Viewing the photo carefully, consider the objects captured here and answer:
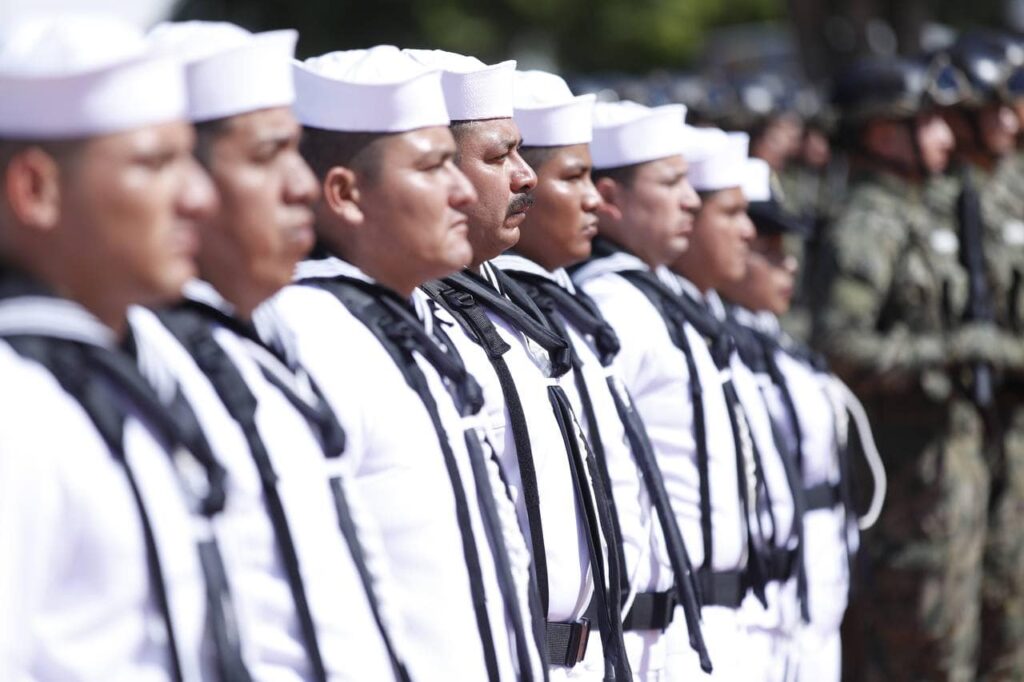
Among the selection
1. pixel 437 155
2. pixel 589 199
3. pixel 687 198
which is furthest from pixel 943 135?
pixel 437 155

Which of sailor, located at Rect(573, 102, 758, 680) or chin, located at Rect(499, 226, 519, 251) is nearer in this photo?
chin, located at Rect(499, 226, 519, 251)

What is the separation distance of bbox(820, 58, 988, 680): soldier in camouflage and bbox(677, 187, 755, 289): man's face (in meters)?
2.06

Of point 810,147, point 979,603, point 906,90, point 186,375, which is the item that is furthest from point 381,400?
point 810,147

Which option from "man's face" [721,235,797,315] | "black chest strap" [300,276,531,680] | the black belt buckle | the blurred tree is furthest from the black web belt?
the blurred tree

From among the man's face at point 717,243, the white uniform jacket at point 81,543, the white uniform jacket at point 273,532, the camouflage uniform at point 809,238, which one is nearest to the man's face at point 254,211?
the white uniform jacket at point 273,532

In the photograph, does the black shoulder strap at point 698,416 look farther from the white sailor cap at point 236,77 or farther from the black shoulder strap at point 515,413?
the white sailor cap at point 236,77

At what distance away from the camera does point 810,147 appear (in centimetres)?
1216

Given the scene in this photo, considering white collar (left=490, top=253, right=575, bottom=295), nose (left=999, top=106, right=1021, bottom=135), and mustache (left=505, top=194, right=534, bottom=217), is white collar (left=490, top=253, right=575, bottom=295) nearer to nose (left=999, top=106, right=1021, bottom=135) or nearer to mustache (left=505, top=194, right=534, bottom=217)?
mustache (left=505, top=194, right=534, bottom=217)

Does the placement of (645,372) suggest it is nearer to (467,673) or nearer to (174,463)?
(467,673)

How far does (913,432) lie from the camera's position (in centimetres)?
808

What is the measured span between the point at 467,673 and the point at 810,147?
30.4 ft

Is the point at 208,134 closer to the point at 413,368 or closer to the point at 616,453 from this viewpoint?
the point at 413,368

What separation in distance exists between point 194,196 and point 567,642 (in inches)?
74.6

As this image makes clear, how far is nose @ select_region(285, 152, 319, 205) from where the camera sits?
3.08m
